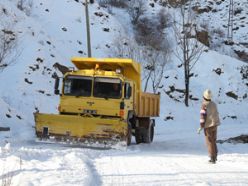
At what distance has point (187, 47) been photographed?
41906 mm

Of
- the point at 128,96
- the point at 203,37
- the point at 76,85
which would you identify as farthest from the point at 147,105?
the point at 203,37

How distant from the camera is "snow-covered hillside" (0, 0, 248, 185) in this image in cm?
963

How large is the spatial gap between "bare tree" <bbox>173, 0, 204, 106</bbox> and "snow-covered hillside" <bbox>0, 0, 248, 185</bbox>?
2.77ft

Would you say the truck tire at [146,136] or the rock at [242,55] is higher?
the rock at [242,55]

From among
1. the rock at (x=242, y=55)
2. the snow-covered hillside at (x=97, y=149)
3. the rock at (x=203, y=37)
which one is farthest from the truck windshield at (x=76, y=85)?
the rock at (x=242, y=55)

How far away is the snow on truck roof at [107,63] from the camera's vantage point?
1780 cm

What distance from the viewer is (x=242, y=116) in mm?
40281

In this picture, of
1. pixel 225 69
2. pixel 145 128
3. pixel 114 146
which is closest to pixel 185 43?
pixel 225 69

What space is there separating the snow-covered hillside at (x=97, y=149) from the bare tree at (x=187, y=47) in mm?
843

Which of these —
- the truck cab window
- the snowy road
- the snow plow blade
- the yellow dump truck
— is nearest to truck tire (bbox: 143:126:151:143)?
the yellow dump truck

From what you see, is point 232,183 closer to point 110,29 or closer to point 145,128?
point 145,128

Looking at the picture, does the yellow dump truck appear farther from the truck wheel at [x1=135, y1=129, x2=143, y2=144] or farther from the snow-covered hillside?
the snow-covered hillside

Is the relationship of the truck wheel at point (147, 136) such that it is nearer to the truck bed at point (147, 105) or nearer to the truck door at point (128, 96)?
the truck bed at point (147, 105)

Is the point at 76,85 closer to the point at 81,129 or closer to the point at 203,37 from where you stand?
the point at 81,129
